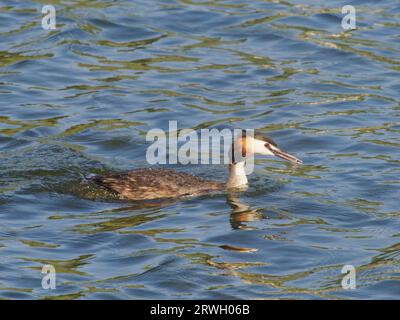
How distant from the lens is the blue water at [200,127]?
11.1 meters

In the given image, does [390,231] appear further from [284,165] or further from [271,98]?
[271,98]

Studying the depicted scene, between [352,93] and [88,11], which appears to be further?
[88,11]

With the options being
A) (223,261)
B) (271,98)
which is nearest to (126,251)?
(223,261)

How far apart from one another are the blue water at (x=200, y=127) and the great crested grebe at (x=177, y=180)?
17 centimetres

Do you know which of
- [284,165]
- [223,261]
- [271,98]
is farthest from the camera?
[271,98]

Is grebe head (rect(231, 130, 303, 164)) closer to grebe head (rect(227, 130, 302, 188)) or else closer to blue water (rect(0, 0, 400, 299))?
grebe head (rect(227, 130, 302, 188))

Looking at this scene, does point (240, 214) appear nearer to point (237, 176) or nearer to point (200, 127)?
point (237, 176)

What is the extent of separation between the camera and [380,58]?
18.2 meters

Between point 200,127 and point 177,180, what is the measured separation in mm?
2382

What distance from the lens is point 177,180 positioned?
13.5 metres

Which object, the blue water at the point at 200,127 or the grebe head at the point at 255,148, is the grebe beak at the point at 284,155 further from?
the blue water at the point at 200,127

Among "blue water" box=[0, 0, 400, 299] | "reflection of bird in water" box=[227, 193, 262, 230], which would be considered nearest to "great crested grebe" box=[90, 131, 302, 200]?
"blue water" box=[0, 0, 400, 299]
